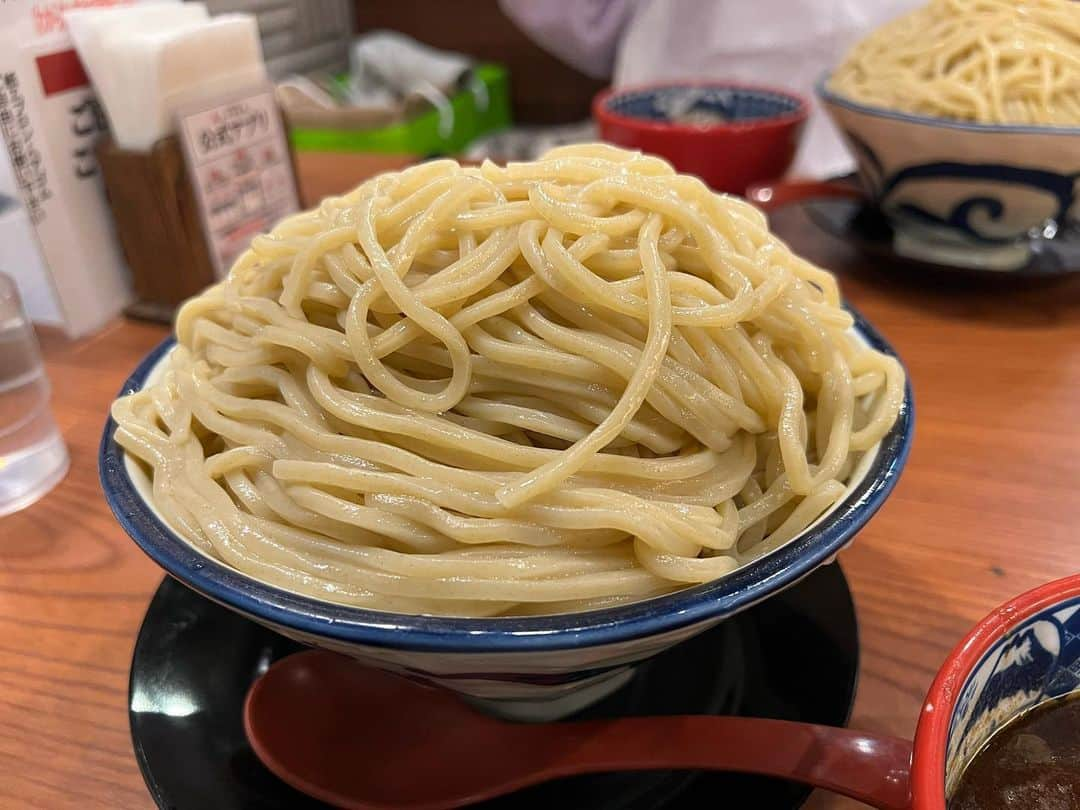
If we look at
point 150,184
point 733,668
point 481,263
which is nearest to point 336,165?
point 150,184

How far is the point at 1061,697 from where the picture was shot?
608 mm

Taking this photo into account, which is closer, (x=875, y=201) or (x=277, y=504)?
(x=277, y=504)

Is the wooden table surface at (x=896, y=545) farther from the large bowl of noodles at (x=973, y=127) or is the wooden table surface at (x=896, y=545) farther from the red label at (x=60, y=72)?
the red label at (x=60, y=72)

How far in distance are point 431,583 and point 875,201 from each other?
1.39 meters

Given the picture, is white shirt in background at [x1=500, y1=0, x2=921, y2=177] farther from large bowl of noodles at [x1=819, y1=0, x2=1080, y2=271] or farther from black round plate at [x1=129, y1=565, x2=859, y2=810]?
black round plate at [x1=129, y1=565, x2=859, y2=810]

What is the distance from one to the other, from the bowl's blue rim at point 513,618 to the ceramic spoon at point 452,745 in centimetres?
14

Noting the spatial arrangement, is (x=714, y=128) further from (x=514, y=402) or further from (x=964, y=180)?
(x=514, y=402)

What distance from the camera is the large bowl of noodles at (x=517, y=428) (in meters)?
0.63

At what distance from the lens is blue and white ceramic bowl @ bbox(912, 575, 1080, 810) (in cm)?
49

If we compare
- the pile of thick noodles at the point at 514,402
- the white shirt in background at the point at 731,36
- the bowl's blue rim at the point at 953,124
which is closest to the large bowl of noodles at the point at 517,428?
the pile of thick noodles at the point at 514,402

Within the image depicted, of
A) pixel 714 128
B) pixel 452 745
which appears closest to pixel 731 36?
pixel 714 128

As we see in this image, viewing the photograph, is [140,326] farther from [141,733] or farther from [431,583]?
→ [431,583]

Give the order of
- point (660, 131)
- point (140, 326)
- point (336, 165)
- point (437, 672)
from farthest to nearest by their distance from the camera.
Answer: point (336, 165) → point (660, 131) → point (140, 326) → point (437, 672)

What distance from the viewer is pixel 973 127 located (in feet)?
4.53
